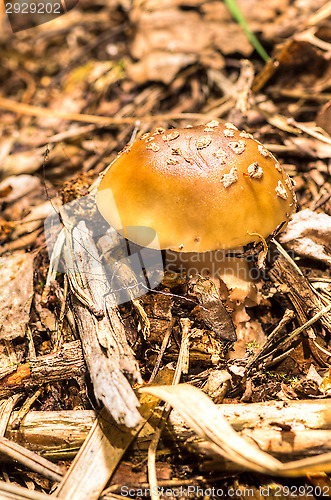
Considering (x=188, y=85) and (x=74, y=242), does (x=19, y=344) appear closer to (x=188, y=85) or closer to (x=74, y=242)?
(x=74, y=242)

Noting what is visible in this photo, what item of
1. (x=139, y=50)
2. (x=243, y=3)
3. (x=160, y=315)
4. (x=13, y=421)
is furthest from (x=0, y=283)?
(x=243, y=3)

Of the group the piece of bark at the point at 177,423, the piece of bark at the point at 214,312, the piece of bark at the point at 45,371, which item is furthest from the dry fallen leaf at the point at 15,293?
the piece of bark at the point at 214,312

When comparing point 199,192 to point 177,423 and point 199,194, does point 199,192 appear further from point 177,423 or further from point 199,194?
point 177,423

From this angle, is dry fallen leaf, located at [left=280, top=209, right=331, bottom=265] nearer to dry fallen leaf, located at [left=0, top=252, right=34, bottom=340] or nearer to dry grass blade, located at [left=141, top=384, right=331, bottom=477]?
dry grass blade, located at [left=141, top=384, right=331, bottom=477]

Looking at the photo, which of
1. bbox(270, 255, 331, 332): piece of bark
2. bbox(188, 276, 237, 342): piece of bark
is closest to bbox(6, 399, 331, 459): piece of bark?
bbox(188, 276, 237, 342): piece of bark

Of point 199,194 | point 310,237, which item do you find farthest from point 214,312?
point 310,237

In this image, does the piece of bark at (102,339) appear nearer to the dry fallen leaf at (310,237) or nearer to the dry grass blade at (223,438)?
the dry grass blade at (223,438)
